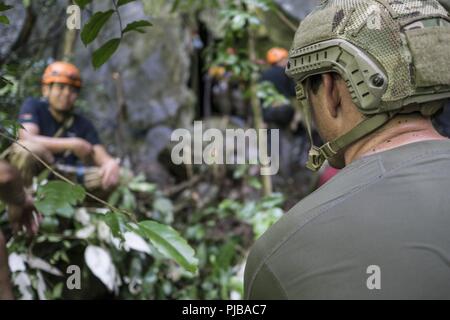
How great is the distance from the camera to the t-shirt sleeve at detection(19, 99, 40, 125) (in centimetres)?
457

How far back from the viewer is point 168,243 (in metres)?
1.84

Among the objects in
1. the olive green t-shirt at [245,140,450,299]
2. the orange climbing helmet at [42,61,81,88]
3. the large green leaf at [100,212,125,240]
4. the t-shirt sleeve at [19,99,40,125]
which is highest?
the orange climbing helmet at [42,61,81,88]

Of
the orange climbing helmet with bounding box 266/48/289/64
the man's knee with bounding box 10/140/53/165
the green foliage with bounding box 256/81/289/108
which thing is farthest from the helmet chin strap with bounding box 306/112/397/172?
the orange climbing helmet with bounding box 266/48/289/64

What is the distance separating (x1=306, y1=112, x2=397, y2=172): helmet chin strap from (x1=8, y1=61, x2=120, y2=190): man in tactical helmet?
3.25m

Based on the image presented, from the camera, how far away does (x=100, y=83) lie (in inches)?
309

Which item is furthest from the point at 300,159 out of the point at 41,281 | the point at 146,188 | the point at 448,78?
the point at 448,78

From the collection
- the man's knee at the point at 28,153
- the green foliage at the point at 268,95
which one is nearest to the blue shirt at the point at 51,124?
the man's knee at the point at 28,153

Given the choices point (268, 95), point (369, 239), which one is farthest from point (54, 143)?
point (369, 239)

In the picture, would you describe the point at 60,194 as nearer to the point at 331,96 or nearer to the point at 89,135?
the point at 331,96

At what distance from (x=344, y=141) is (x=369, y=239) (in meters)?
0.42

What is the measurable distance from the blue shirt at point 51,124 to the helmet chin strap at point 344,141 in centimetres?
306

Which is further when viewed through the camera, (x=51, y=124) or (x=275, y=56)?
(x=275, y=56)

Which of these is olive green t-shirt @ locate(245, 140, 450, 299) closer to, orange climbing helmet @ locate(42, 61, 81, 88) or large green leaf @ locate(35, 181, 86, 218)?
large green leaf @ locate(35, 181, 86, 218)
